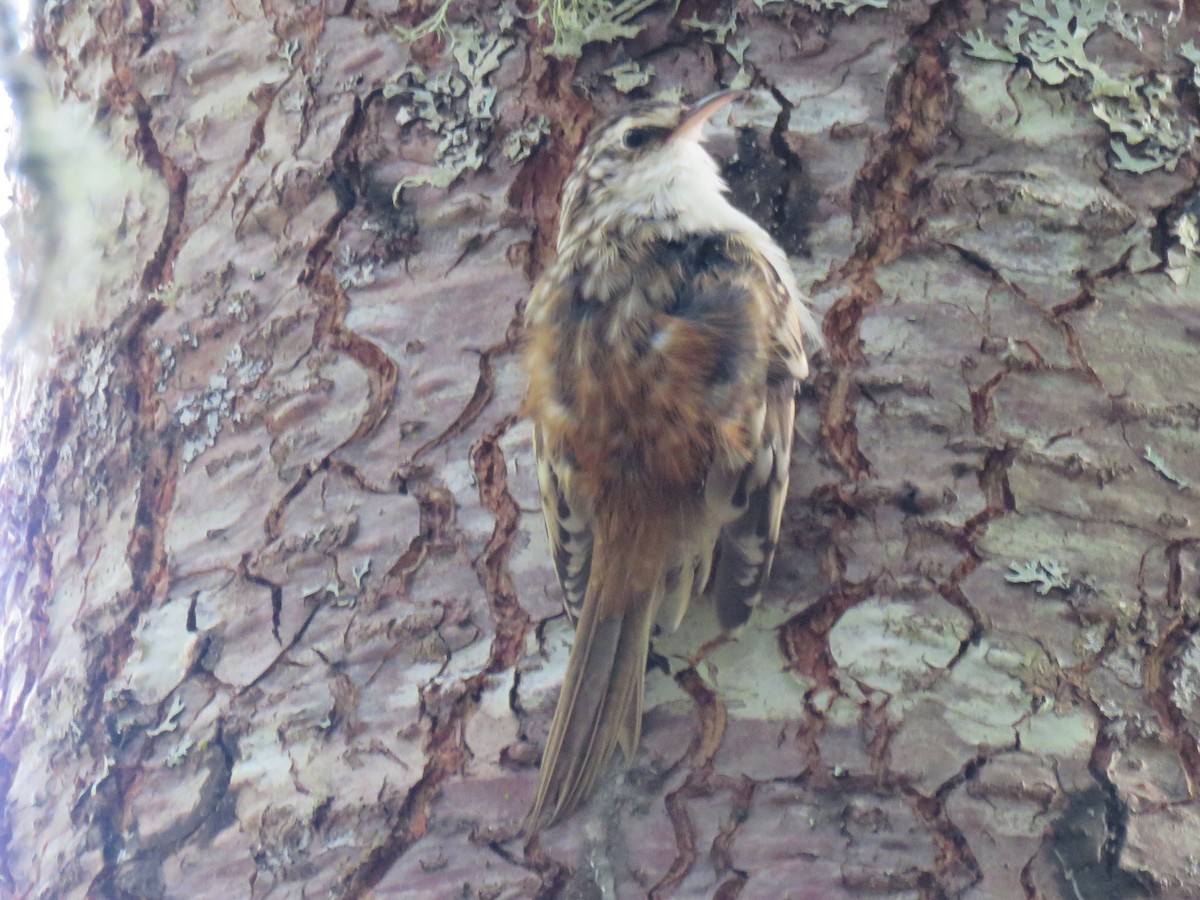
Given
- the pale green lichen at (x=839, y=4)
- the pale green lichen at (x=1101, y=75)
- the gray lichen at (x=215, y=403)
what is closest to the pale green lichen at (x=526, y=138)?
the pale green lichen at (x=839, y=4)

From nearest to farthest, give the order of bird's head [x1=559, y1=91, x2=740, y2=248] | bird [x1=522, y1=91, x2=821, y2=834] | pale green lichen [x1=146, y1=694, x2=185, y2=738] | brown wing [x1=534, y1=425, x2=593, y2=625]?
bird [x1=522, y1=91, x2=821, y2=834]
brown wing [x1=534, y1=425, x2=593, y2=625]
pale green lichen [x1=146, y1=694, x2=185, y2=738]
bird's head [x1=559, y1=91, x2=740, y2=248]

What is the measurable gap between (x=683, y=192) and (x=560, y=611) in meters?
0.96

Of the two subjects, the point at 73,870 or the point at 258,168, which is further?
the point at 258,168

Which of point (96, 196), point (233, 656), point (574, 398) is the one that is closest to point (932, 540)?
point (574, 398)

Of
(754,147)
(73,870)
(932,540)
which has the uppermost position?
(754,147)

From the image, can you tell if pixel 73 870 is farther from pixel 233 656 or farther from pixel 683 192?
pixel 683 192

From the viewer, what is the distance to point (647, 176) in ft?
7.61

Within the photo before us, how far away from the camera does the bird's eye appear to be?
6.88ft

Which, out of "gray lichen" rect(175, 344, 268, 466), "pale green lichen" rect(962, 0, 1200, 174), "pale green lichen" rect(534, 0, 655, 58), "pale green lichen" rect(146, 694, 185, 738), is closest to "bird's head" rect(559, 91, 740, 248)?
"pale green lichen" rect(534, 0, 655, 58)

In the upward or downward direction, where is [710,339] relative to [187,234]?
downward

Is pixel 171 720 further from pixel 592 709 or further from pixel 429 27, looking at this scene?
pixel 429 27

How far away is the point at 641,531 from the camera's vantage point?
188cm

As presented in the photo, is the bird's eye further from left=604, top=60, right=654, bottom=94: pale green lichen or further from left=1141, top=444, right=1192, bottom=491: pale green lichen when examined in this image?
left=1141, top=444, right=1192, bottom=491: pale green lichen

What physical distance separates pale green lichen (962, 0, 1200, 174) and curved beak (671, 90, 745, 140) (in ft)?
1.30
